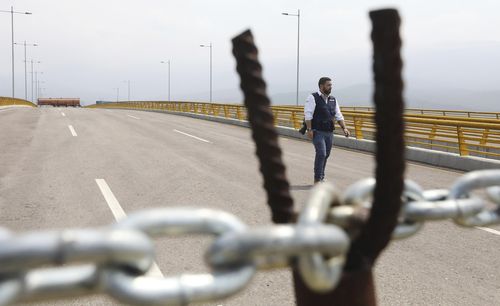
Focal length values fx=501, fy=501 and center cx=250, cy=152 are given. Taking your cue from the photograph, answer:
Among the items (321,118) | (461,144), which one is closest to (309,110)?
(321,118)

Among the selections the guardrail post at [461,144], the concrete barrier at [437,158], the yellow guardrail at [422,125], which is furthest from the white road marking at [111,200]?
the guardrail post at [461,144]

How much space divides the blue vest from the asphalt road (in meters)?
1.23

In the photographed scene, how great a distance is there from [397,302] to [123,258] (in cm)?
386

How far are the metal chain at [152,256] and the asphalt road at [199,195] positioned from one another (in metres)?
3.45

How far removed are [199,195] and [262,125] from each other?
763 cm

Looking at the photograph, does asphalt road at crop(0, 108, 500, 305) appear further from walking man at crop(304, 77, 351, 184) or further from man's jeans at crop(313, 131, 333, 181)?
walking man at crop(304, 77, 351, 184)

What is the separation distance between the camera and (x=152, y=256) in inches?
27.0

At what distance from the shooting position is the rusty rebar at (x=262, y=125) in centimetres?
80

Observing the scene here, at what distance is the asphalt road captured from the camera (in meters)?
4.45

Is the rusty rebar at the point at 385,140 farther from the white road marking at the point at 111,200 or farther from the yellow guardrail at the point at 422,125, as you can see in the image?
the yellow guardrail at the point at 422,125

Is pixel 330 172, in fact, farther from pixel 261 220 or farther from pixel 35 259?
pixel 35 259

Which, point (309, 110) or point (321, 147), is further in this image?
point (321, 147)

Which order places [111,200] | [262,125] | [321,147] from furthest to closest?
[321,147], [111,200], [262,125]

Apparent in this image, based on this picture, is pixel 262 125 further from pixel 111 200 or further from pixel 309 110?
pixel 309 110
